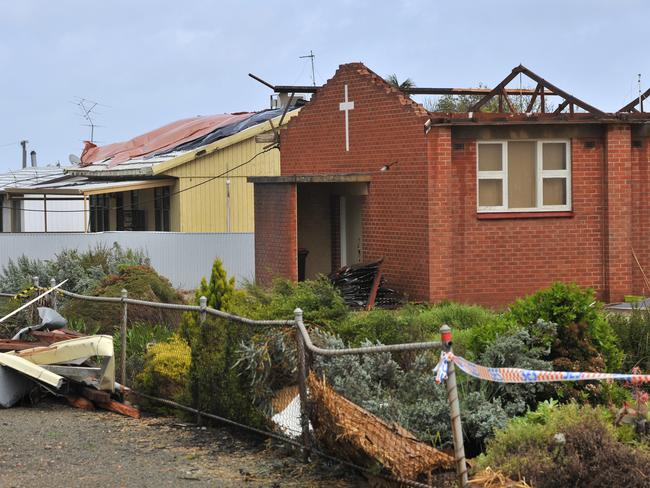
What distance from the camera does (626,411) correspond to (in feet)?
28.4

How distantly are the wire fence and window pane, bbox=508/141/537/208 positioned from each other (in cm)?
1033

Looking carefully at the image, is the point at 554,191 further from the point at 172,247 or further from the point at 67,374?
the point at 172,247

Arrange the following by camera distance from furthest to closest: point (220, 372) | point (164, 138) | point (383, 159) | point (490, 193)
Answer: point (164, 138) → point (383, 159) → point (490, 193) → point (220, 372)

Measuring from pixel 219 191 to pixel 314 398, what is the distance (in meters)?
26.0

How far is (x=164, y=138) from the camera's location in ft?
129

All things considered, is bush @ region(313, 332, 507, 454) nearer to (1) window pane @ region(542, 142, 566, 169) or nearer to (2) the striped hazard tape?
(2) the striped hazard tape

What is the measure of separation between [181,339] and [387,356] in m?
3.85

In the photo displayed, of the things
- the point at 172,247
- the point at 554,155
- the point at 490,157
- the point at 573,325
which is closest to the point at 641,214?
the point at 554,155

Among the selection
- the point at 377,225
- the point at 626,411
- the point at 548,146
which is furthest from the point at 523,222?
the point at 626,411

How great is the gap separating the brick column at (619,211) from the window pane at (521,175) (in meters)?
1.47

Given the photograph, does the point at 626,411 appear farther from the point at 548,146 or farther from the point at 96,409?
the point at 548,146

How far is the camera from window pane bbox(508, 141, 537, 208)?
21266 millimetres

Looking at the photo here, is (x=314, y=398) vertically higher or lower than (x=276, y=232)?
lower

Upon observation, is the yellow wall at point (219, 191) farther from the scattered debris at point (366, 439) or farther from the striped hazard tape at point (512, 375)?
the striped hazard tape at point (512, 375)
